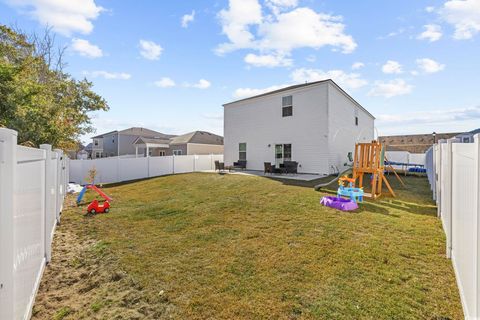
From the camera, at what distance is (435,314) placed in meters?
2.65

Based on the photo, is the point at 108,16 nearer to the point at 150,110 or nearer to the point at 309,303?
the point at 150,110

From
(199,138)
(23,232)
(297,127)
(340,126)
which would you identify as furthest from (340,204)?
(199,138)

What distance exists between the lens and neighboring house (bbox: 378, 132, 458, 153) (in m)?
33.4

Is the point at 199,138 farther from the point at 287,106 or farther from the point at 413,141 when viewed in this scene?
the point at 413,141

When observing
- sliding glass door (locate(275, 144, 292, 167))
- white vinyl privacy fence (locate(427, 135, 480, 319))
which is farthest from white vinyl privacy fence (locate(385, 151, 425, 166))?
white vinyl privacy fence (locate(427, 135, 480, 319))

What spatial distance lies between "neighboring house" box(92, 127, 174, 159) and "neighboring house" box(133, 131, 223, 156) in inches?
122

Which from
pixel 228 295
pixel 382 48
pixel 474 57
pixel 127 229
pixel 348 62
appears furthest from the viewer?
pixel 348 62

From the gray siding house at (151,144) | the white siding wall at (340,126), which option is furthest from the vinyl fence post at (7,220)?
the gray siding house at (151,144)

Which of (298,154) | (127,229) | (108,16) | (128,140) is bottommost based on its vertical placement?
(127,229)

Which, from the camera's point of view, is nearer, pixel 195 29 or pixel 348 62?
pixel 195 29

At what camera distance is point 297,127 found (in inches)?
657

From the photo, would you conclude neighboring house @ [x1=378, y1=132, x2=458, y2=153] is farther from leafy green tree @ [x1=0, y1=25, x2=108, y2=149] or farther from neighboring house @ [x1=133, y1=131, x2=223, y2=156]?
leafy green tree @ [x1=0, y1=25, x2=108, y2=149]

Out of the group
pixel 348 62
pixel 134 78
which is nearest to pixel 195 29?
pixel 134 78

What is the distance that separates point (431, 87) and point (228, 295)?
626 inches
